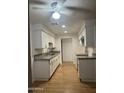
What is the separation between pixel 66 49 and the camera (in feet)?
39.0

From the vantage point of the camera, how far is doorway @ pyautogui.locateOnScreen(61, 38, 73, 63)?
11883 mm

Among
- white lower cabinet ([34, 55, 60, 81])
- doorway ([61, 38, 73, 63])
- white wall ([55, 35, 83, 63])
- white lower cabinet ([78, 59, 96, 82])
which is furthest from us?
doorway ([61, 38, 73, 63])

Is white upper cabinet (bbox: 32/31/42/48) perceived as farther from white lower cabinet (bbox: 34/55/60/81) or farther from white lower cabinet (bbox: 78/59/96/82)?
white lower cabinet (bbox: 78/59/96/82)

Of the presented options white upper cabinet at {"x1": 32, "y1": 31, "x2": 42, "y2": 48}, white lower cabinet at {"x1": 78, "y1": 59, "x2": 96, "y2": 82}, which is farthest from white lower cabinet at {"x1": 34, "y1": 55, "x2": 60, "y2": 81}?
white lower cabinet at {"x1": 78, "y1": 59, "x2": 96, "y2": 82}

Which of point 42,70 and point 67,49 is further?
point 67,49

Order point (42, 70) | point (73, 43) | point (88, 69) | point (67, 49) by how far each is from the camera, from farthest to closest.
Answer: point (67, 49)
point (73, 43)
point (42, 70)
point (88, 69)

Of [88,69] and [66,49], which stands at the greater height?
[66,49]

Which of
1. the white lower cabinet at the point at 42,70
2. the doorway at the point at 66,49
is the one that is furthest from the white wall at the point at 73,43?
the white lower cabinet at the point at 42,70

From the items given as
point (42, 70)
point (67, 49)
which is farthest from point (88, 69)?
point (67, 49)

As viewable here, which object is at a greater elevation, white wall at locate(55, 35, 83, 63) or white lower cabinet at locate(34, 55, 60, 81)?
white wall at locate(55, 35, 83, 63)

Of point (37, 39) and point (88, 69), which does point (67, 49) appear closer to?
point (37, 39)

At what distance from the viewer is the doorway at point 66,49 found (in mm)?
11883
